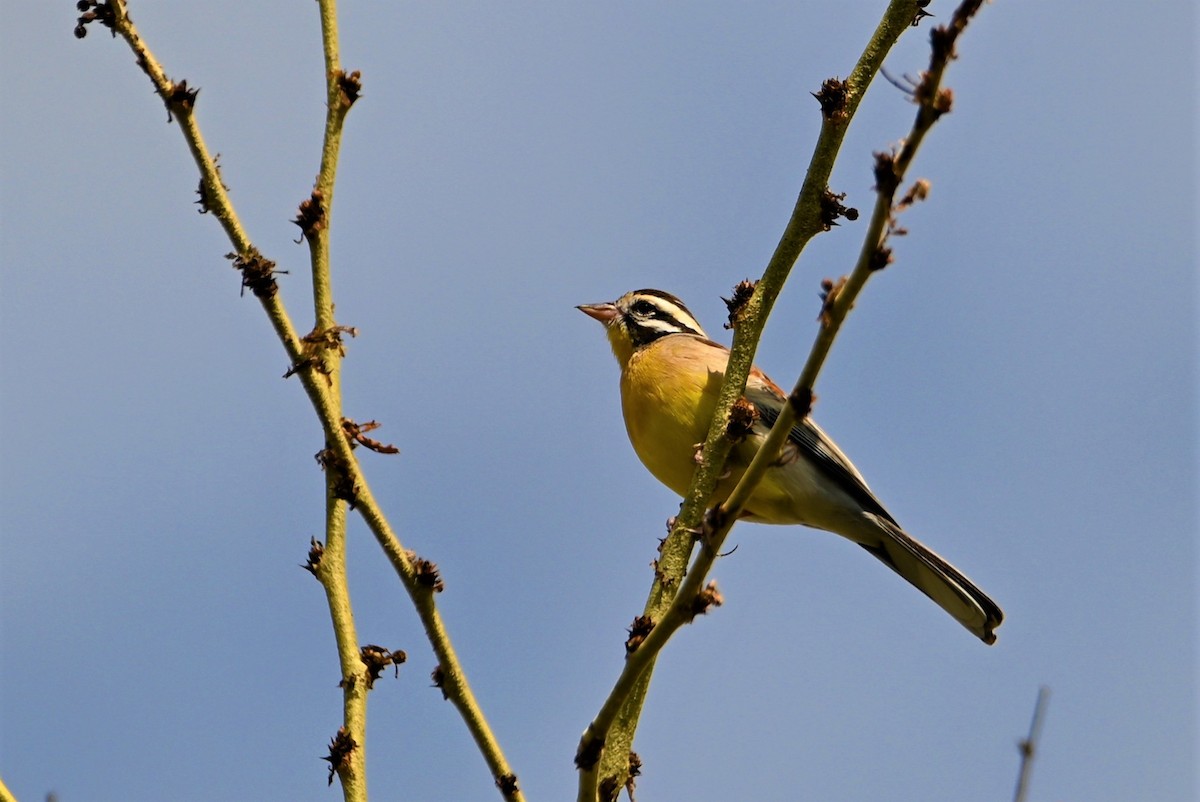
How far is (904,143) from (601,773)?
6.44ft

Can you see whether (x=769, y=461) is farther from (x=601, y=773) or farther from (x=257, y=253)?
(x=257, y=253)

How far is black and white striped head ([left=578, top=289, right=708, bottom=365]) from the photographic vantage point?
864 cm

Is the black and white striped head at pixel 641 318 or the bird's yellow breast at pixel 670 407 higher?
the black and white striped head at pixel 641 318

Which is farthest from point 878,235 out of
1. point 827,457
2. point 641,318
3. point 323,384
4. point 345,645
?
point 641,318

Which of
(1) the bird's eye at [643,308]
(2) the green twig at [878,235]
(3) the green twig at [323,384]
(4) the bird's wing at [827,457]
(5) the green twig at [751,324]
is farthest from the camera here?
(1) the bird's eye at [643,308]

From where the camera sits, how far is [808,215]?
4.05 m

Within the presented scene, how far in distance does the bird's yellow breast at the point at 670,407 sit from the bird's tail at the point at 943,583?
1186mm

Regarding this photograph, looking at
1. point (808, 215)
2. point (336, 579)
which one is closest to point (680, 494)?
point (808, 215)

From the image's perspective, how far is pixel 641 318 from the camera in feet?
28.8

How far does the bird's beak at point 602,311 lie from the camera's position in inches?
352

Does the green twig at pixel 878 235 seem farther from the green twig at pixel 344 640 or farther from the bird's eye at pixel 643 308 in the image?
the bird's eye at pixel 643 308

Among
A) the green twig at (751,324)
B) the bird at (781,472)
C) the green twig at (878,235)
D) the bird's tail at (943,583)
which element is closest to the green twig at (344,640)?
the green twig at (751,324)

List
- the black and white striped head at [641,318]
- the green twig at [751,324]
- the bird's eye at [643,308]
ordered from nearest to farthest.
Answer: the green twig at [751,324] < the black and white striped head at [641,318] < the bird's eye at [643,308]

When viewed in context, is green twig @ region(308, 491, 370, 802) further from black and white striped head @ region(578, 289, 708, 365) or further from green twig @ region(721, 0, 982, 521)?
black and white striped head @ region(578, 289, 708, 365)
